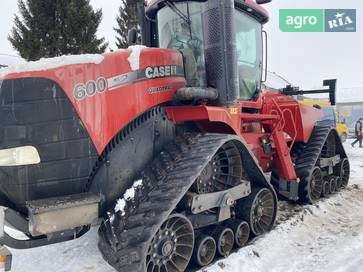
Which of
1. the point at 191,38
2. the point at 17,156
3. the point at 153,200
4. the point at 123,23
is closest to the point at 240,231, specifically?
the point at 153,200

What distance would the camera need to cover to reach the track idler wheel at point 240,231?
13.6ft

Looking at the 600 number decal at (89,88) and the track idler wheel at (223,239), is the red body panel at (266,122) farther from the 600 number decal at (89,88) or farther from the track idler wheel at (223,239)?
the track idler wheel at (223,239)

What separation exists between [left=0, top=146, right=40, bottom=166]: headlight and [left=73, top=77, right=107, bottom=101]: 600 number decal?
0.56 m

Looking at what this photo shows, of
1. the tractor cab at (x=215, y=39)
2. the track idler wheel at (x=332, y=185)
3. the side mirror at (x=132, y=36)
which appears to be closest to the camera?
the tractor cab at (x=215, y=39)

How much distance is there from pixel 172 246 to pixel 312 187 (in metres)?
3.60

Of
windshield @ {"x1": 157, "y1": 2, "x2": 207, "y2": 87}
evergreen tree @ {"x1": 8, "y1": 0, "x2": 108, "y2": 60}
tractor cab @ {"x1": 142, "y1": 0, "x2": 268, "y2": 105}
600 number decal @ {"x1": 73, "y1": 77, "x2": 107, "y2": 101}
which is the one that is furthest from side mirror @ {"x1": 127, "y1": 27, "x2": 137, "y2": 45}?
evergreen tree @ {"x1": 8, "y1": 0, "x2": 108, "y2": 60}

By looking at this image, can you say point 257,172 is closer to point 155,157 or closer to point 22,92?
point 155,157

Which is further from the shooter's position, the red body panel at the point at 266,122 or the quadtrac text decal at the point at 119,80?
the red body panel at the point at 266,122

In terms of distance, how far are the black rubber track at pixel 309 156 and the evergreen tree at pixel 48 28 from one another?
41.9 ft

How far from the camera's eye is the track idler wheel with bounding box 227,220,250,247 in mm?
4154

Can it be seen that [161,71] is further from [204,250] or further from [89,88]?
[204,250]

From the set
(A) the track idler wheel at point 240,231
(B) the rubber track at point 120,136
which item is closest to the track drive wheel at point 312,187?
(A) the track idler wheel at point 240,231

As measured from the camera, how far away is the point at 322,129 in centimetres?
686

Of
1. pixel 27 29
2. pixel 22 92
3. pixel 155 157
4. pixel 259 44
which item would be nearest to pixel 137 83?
pixel 155 157
